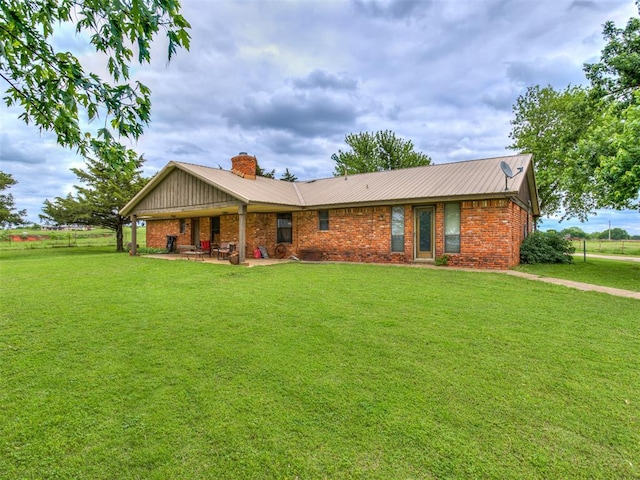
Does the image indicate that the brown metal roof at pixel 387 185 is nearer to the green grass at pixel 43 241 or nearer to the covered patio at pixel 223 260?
the covered patio at pixel 223 260

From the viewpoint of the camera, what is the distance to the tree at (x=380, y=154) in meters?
31.9

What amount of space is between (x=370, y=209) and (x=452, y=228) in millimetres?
3238

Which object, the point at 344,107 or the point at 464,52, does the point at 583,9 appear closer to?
the point at 464,52

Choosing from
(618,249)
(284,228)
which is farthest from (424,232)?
(618,249)

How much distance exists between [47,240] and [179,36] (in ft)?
99.0

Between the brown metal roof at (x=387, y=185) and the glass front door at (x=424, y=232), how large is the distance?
789mm

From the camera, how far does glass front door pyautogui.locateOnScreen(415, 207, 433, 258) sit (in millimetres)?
12211

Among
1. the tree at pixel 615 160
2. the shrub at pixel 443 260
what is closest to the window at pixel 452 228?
the shrub at pixel 443 260

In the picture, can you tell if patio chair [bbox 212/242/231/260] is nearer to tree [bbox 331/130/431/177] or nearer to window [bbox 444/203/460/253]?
window [bbox 444/203/460/253]

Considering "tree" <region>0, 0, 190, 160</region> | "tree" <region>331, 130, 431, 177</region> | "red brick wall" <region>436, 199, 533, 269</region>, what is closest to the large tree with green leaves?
"red brick wall" <region>436, 199, 533, 269</region>

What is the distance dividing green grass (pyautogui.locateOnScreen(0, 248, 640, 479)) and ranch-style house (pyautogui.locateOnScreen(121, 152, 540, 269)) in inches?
217

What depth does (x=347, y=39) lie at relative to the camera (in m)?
11.0

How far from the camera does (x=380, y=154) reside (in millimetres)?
32562

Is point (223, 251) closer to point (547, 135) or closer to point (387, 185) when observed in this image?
point (387, 185)
